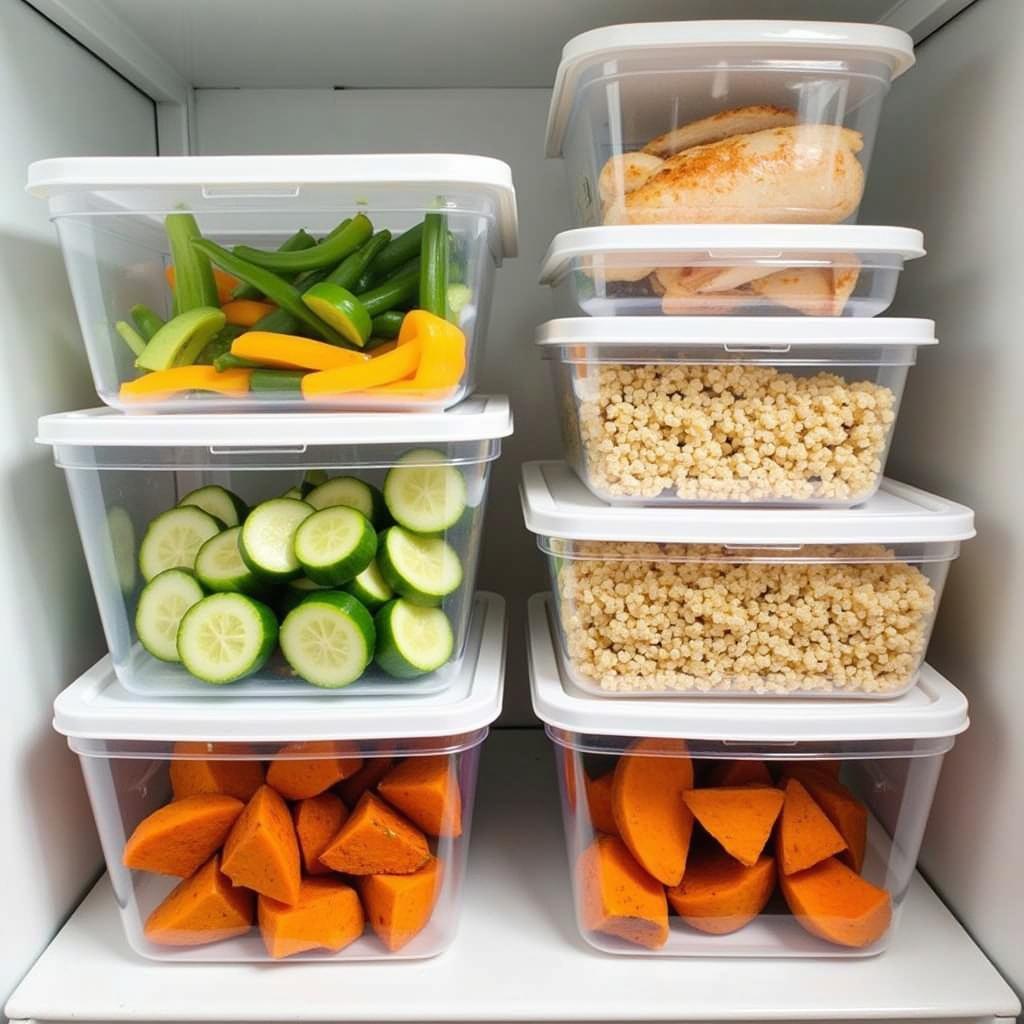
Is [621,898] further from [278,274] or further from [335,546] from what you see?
[278,274]

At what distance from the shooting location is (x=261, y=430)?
65 cm

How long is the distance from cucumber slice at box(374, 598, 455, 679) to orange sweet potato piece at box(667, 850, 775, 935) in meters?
0.27

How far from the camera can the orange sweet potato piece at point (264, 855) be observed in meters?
0.65

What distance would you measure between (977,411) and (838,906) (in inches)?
16.5

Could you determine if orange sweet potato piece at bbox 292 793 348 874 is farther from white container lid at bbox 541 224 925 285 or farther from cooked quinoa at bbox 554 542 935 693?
white container lid at bbox 541 224 925 285

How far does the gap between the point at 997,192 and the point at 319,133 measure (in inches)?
26.8

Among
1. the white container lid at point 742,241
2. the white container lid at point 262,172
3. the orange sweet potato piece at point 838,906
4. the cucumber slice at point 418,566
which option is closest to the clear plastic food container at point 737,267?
the white container lid at point 742,241

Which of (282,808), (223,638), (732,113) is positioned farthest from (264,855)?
(732,113)

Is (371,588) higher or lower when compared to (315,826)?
higher

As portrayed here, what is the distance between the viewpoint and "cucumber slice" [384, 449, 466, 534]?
684 millimetres

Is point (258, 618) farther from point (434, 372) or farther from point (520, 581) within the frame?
point (520, 581)

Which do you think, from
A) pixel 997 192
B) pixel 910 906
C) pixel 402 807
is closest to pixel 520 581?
pixel 402 807

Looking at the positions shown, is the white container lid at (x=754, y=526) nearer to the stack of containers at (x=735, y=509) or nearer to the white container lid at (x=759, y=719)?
the stack of containers at (x=735, y=509)

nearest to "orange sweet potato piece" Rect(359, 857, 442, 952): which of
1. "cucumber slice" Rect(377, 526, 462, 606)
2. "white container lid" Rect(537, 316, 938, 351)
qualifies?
"cucumber slice" Rect(377, 526, 462, 606)
